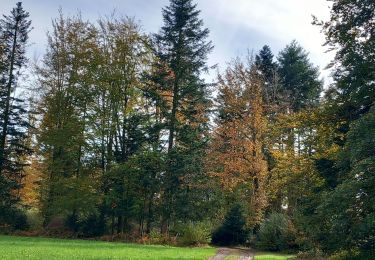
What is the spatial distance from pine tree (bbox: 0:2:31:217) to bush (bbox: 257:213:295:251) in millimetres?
22096

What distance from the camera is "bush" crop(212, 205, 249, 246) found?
31141 millimetres

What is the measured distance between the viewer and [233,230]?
1235 inches

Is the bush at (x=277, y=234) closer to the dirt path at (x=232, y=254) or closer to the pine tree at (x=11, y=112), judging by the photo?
the dirt path at (x=232, y=254)

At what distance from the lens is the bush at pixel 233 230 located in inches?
1226

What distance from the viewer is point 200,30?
1405 inches

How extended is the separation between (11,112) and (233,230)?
2341cm

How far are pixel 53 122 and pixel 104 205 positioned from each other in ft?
33.3

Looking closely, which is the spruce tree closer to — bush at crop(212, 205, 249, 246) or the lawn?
bush at crop(212, 205, 249, 246)

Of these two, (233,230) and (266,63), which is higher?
(266,63)

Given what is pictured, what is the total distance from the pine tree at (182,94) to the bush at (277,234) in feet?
23.6

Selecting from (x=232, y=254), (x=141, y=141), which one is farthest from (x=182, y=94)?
(x=232, y=254)

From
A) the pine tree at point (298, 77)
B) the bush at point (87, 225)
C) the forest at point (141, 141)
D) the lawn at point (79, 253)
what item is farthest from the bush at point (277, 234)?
the pine tree at point (298, 77)

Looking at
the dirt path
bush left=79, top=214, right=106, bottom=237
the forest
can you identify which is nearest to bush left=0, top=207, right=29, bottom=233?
the forest

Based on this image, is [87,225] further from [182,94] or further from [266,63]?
[266,63]
